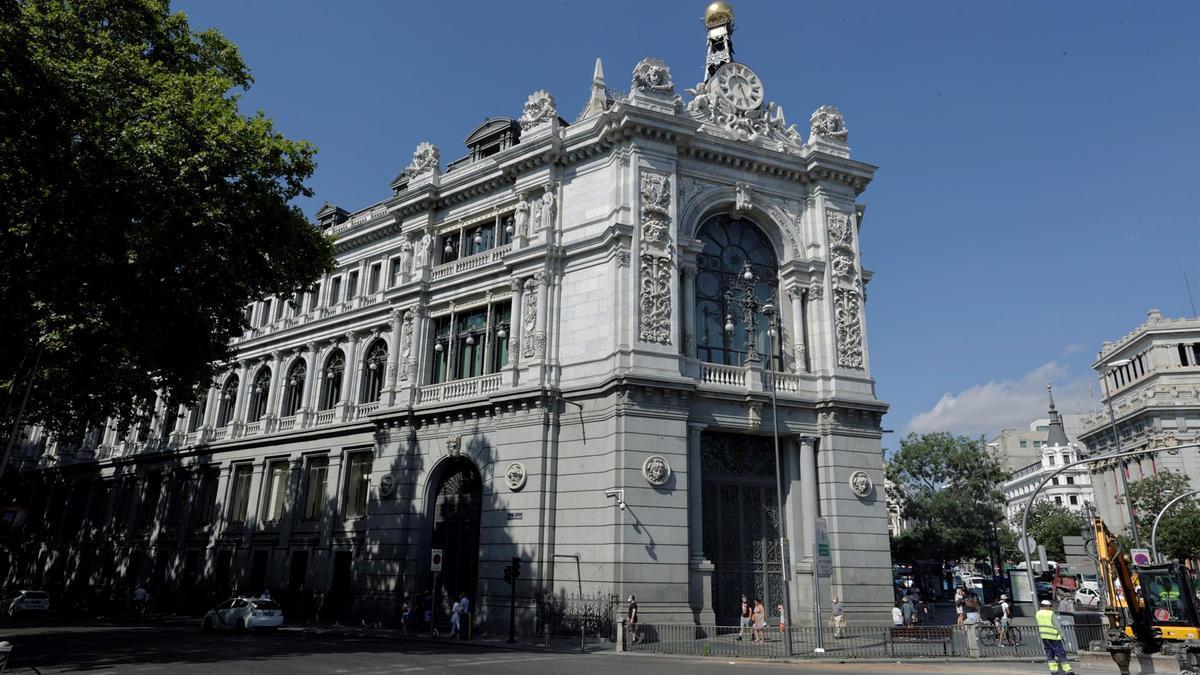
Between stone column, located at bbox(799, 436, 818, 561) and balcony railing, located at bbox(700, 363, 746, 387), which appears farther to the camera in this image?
balcony railing, located at bbox(700, 363, 746, 387)

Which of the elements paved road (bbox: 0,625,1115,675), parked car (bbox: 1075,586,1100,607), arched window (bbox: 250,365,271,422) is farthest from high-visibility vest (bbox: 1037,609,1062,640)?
arched window (bbox: 250,365,271,422)

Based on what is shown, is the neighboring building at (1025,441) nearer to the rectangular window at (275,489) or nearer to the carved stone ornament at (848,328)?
the carved stone ornament at (848,328)

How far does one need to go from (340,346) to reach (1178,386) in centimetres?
7412

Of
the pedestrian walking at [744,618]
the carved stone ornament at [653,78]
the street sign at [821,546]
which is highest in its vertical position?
the carved stone ornament at [653,78]

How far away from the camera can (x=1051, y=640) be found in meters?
15.3

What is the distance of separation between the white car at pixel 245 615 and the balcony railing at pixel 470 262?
1551cm

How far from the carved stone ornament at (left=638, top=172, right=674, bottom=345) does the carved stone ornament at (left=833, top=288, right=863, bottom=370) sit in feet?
25.4

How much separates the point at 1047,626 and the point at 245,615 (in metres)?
27.5

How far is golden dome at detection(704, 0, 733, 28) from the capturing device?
3834 cm

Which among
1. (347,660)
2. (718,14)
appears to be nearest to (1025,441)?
(718,14)

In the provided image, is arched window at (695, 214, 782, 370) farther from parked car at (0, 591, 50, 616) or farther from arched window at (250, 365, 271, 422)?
parked car at (0, 591, 50, 616)

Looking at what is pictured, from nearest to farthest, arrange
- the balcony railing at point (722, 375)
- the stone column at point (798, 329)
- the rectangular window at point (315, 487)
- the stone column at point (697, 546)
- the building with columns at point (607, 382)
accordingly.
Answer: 1. the stone column at point (697, 546)
2. the building with columns at point (607, 382)
3. the balcony railing at point (722, 375)
4. the stone column at point (798, 329)
5. the rectangular window at point (315, 487)

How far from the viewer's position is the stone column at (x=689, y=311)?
28.2 meters

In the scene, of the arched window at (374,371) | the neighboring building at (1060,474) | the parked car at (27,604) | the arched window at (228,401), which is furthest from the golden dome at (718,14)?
the neighboring building at (1060,474)
